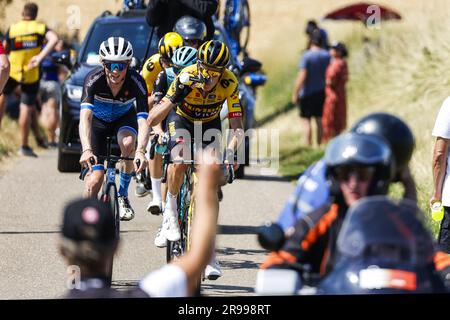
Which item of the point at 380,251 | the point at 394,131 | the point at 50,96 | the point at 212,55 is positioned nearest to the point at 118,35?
the point at 50,96

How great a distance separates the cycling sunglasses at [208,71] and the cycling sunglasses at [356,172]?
4253mm

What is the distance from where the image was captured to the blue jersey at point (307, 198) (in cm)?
568

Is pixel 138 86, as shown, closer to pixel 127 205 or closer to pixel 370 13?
pixel 127 205

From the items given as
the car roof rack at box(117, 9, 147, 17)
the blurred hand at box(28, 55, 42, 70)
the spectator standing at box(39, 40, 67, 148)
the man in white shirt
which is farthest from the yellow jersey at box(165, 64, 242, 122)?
the spectator standing at box(39, 40, 67, 148)

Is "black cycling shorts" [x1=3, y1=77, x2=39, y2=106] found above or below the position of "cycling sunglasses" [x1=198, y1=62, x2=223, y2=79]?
below

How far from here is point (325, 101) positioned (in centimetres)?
2142

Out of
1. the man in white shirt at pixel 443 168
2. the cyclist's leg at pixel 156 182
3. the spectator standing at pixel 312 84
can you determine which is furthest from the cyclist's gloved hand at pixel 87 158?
the spectator standing at pixel 312 84

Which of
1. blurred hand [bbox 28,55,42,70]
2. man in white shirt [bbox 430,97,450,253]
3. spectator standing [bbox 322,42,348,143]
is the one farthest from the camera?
spectator standing [bbox 322,42,348,143]

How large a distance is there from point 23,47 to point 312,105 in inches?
202

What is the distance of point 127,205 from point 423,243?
516 cm

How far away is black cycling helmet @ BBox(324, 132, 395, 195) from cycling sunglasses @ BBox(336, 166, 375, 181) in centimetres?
2

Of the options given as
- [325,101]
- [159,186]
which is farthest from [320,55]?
[159,186]

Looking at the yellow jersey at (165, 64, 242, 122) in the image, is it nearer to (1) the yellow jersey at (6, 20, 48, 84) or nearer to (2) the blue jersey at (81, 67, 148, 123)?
(2) the blue jersey at (81, 67, 148, 123)

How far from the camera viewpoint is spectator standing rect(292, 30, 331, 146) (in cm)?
2062
